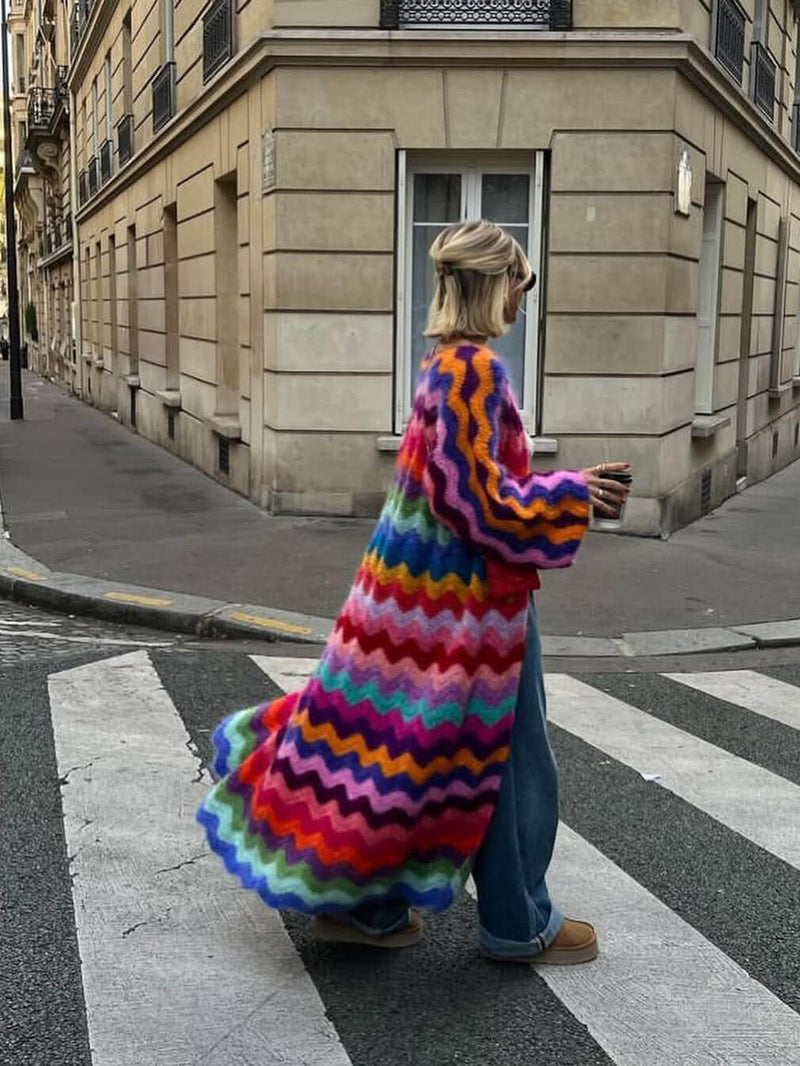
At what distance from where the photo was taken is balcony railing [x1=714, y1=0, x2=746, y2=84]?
11.6m

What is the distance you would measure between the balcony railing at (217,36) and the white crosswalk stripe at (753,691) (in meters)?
8.31

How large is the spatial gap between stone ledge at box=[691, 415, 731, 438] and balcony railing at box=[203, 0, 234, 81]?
5786mm

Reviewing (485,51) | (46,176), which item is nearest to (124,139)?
(485,51)

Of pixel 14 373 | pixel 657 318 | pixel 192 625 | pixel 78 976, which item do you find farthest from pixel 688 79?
pixel 14 373

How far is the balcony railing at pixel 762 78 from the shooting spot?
1352cm

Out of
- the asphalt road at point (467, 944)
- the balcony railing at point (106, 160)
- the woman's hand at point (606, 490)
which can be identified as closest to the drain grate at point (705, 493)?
the asphalt road at point (467, 944)

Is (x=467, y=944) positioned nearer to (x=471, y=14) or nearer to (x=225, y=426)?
(x=471, y=14)

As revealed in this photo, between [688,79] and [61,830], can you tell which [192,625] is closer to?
[61,830]

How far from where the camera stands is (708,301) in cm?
1272

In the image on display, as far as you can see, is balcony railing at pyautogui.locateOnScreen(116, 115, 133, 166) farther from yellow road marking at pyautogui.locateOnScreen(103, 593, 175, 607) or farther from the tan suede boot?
the tan suede boot

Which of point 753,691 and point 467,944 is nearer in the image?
point 467,944

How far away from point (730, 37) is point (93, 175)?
17580mm

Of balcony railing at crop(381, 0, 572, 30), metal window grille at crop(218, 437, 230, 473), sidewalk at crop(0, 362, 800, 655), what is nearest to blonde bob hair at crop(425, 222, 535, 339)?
sidewalk at crop(0, 362, 800, 655)

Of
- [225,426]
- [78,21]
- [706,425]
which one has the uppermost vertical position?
[78,21]
